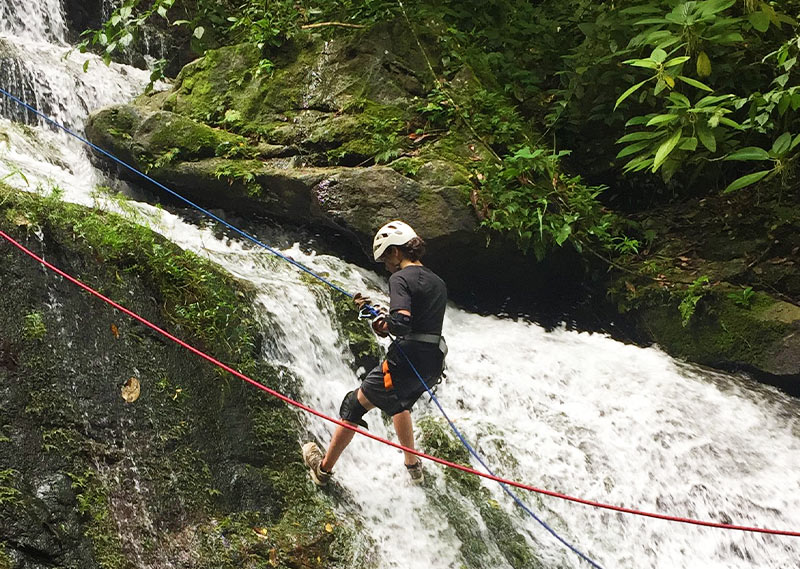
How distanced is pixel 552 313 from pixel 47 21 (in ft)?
30.1

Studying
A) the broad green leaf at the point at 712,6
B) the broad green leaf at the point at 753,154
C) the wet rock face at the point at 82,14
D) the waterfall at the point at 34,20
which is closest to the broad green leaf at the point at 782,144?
the broad green leaf at the point at 753,154

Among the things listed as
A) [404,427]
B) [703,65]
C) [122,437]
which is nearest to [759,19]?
[703,65]

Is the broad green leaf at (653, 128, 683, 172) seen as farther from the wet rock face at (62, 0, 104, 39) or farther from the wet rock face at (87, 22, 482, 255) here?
the wet rock face at (62, 0, 104, 39)

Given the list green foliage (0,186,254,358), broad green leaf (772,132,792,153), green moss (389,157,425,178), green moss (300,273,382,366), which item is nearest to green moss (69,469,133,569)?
green foliage (0,186,254,358)

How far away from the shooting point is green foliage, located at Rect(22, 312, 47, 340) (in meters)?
3.29

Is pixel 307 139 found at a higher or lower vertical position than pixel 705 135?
lower

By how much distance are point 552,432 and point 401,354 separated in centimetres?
200

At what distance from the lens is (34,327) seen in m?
3.32

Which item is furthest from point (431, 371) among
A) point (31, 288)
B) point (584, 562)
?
point (31, 288)

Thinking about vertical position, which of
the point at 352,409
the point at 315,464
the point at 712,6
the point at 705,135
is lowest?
the point at 315,464

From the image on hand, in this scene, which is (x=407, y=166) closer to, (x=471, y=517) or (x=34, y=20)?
(x=471, y=517)

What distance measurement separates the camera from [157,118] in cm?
719

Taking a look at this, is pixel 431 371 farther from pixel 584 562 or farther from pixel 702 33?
pixel 702 33

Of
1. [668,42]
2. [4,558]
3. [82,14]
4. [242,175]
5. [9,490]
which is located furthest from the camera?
[82,14]
